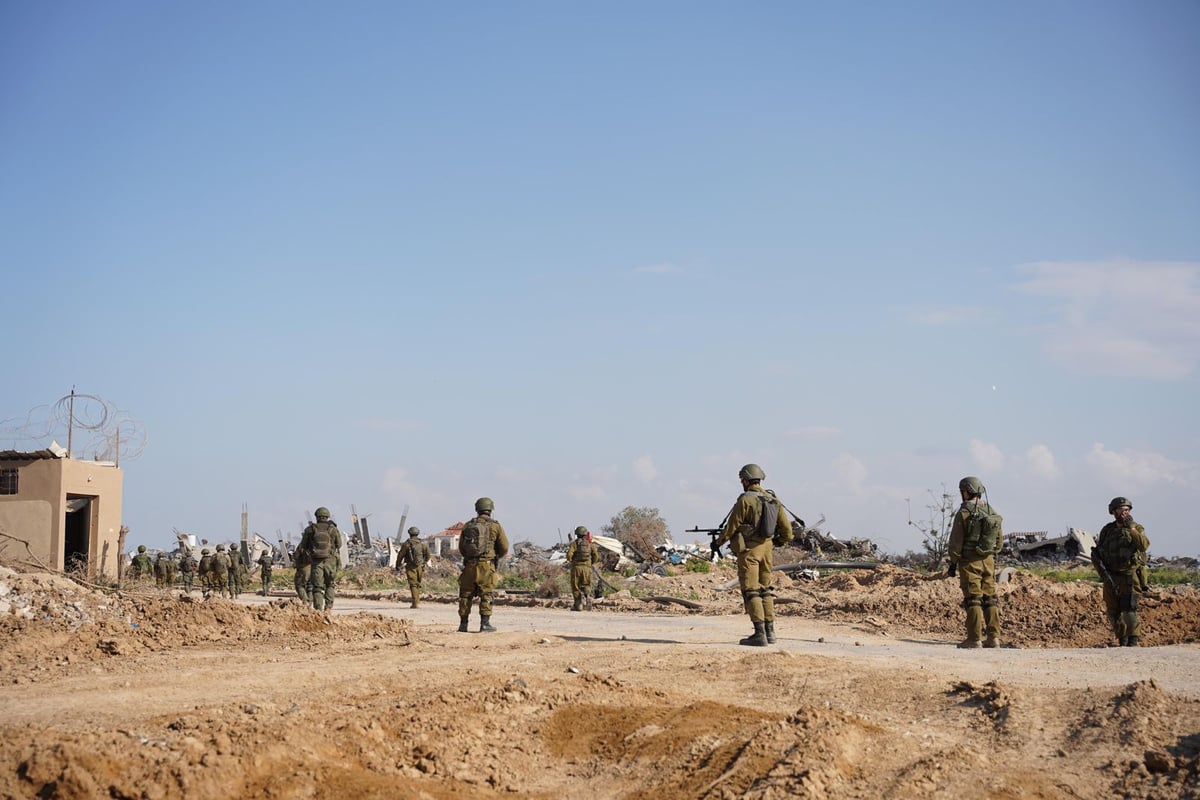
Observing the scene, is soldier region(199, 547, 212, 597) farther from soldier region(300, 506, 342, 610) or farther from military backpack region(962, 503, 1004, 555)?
military backpack region(962, 503, 1004, 555)

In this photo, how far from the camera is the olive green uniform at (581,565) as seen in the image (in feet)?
73.9

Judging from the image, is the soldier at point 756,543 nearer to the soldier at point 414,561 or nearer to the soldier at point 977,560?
the soldier at point 977,560

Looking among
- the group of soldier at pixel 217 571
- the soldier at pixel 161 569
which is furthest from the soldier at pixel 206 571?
the soldier at pixel 161 569

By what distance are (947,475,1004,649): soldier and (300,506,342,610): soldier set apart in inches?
418

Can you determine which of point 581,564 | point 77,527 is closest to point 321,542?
point 581,564

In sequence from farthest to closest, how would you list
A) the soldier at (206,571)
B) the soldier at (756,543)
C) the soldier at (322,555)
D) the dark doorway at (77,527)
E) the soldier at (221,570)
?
the dark doorway at (77,527)
the soldier at (206,571)
the soldier at (221,570)
the soldier at (322,555)
the soldier at (756,543)

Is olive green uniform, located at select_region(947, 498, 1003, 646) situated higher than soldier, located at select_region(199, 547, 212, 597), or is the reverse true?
olive green uniform, located at select_region(947, 498, 1003, 646)

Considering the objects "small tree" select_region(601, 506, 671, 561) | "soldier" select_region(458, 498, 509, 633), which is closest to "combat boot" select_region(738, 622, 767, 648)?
"soldier" select_region(458, 498, 509, 633)

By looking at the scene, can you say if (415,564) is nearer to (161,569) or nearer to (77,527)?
(77,527)

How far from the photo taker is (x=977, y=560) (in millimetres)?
12633

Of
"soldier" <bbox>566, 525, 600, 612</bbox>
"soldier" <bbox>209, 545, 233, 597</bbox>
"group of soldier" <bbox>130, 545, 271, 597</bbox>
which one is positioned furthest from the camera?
"group of soldier" <bbox>130, 545, 271, 597</bbox>

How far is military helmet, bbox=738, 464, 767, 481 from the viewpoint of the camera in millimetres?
12586

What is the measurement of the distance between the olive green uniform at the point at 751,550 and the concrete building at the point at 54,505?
20.1 meters

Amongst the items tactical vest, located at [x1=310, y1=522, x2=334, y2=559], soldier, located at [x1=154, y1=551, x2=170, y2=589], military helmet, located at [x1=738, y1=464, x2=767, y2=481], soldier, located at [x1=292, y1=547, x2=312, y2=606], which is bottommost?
soldier, located at [x1=154, y1=551, x2=170, y2=589]
